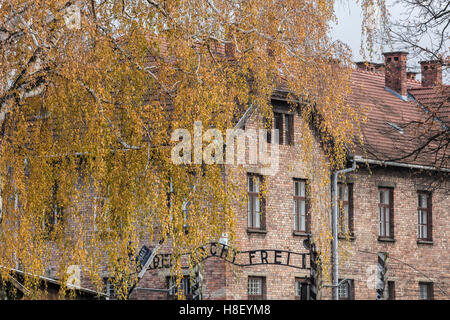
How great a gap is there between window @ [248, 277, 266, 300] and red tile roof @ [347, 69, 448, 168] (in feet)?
17.3

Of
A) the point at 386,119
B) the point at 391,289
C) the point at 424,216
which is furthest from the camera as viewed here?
the point at 386,119

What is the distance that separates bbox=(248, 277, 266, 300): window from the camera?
2860 centimetres

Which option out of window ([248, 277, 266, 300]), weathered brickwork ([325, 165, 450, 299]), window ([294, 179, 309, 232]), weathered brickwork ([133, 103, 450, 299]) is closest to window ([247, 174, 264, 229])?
weathered brickwork ([133, 103, 450, 299])

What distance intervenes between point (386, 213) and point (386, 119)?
3.85 m

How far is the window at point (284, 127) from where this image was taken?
30.0 m

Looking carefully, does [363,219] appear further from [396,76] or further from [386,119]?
[396,76]

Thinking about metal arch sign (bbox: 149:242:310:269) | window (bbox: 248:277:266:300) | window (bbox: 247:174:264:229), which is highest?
window (bbox: 247:174:264:229)

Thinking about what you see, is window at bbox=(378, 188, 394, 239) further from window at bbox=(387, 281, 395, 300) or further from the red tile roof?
window at bbox=(387, 281, 395, 300)

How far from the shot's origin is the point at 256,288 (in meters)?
28.8

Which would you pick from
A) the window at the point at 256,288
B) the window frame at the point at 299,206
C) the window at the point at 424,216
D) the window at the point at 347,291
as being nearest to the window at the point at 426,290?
the window at the point at 424,216

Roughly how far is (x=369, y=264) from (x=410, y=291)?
2078mm

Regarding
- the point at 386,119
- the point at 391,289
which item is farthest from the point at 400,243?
the point at 386,119

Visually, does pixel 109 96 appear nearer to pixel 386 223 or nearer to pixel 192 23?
pixel 192 23

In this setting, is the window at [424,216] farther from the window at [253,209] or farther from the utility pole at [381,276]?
the utility pole at [381,276]
